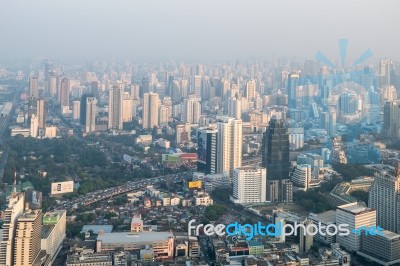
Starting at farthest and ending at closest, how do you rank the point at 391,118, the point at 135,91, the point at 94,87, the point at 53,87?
the point at 94,87 < the point at 53,87 < the point at 135,91 < the point at 391,118

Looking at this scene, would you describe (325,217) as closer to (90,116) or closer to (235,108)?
(235,108)

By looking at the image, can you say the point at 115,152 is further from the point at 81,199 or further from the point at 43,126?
the point at 81,199

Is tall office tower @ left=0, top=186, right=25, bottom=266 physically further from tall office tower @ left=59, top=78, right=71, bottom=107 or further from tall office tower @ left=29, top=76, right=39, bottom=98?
tall office tower @ left=59, top=78, right=71, bottom=107

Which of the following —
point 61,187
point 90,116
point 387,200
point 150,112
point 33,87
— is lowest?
point 61,187

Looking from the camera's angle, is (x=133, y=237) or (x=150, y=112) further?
(x=150, y=112)

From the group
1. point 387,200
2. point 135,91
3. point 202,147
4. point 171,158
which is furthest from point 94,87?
point 387,200

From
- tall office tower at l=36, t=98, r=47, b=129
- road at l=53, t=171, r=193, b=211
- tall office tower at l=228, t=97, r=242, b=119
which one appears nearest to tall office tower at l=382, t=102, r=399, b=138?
tall office tower at l=228, t=97, r=242, b=119

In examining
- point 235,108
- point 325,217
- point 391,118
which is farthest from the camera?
point 235,108
